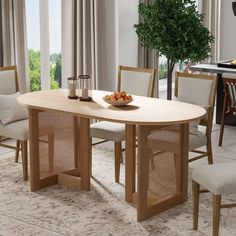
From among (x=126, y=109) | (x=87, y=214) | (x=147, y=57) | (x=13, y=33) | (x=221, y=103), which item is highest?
(x=13, y=33)

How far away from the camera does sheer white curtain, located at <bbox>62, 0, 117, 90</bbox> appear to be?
20.9 ft

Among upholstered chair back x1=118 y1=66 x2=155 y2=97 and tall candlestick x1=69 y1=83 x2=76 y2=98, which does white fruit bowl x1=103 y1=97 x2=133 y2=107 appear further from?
upholstered chair back x1=118 y1=66 x2=155 y2=97

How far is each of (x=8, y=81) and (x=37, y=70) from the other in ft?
5.44

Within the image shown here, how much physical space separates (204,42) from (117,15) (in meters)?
1.32

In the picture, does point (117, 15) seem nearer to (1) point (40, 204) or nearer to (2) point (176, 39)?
(2) point (176, 39)

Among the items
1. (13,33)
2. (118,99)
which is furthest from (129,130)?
(13,33)

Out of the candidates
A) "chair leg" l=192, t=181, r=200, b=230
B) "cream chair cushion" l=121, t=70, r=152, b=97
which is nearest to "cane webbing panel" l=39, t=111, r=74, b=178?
"cream chair cushion" l=121, t=70, r=152, b=97

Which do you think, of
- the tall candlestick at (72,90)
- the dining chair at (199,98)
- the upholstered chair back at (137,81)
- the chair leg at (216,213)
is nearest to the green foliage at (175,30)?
the upholstered chair back at (137,81)

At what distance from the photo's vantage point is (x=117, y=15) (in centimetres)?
675

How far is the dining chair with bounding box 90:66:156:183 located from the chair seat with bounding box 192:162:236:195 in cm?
115

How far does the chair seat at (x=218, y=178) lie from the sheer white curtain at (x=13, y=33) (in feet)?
10.1

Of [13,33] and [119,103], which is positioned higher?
[13,33]

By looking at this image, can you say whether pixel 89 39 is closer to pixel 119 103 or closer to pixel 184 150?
pixel 119 103

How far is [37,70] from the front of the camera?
274 inches
